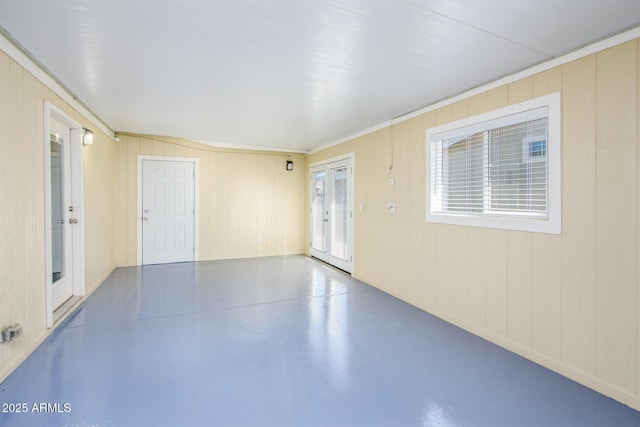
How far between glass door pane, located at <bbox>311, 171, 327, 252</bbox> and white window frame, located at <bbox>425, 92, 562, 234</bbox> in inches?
122

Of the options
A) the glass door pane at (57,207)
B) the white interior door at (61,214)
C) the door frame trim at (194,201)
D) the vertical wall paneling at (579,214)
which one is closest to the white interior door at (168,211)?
the door frame trim at (194,201)

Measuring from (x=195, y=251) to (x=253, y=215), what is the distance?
4.53 feet

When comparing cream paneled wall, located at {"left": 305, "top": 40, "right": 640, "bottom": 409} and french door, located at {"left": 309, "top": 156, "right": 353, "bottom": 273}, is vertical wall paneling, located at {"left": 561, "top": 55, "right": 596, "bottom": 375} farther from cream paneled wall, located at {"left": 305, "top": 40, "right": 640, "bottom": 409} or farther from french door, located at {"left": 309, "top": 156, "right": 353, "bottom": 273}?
french door, located at {"left": 309, "top": 156, "right": 353, "bottom": 273}

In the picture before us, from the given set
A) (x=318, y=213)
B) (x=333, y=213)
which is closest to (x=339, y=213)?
(x=333, y=213)

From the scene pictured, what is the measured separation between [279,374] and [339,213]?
3755 millimetres

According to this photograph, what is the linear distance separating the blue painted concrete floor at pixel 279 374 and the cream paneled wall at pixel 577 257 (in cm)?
20

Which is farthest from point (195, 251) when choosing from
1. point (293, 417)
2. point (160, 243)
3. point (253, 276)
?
point (293, 417)

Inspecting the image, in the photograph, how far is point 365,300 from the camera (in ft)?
13.0

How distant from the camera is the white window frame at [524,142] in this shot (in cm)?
234

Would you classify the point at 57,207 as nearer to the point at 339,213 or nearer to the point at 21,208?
the point at 21,208

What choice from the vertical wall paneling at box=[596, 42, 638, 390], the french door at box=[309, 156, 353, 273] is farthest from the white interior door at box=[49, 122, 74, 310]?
the vertical wall paneling at box=[596, 42, 638, 390]

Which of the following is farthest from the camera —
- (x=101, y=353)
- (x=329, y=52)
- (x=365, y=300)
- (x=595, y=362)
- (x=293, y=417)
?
(x=365, y=300)

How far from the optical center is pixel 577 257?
2232 millimetres

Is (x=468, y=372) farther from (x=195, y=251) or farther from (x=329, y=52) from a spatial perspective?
(x=195, y=251)
